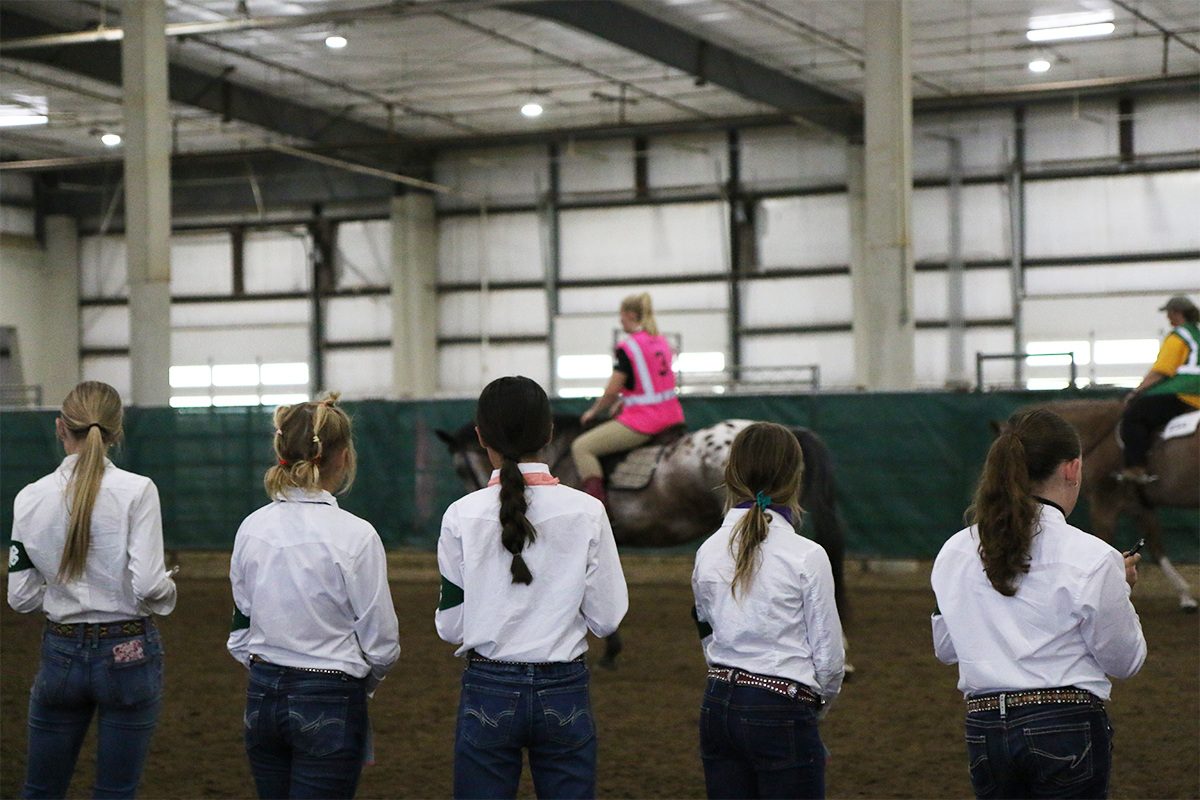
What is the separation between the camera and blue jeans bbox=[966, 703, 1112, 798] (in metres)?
2.58

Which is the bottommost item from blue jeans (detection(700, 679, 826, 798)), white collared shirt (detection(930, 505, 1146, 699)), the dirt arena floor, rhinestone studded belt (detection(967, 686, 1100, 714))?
the dirt arena floor

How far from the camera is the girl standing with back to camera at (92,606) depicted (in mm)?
3299

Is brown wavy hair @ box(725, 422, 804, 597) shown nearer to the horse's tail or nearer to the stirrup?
the horse's tail

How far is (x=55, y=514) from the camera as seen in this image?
3377mm

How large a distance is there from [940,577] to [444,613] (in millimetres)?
1136

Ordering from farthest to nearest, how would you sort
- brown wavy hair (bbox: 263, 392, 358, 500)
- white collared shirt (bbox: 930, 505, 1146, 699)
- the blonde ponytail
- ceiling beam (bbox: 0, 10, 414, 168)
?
ceiling beam (bbox: 0, 10, 414, 168)
the blonde ponytail
brown wavy hair (bbox: 263, 392, 358, 500)
white collared shirt (bbox: 930, 505, 1146, 699)

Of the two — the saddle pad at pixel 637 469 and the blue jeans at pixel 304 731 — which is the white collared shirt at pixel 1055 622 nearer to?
the blue jeans at pixel 304 731

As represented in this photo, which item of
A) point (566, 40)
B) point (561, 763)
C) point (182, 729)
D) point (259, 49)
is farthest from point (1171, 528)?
point (259, 49)

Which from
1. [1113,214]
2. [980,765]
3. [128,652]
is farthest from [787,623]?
[1113,214]

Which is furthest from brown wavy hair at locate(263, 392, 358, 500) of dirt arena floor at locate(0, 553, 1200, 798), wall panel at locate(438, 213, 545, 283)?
wall panel at locate(438, 213, 545, 283)

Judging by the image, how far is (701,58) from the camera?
17.8 metres

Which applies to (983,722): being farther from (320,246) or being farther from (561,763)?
(320,246)

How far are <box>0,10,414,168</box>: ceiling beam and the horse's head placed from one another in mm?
10687

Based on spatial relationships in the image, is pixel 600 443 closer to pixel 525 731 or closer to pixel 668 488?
pixel 668 488
